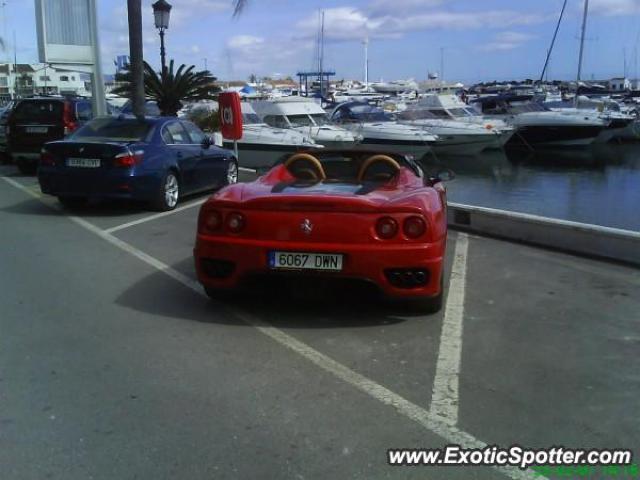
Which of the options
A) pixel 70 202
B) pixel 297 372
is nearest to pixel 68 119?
pixel 70 202

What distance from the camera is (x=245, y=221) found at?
16.1 feet

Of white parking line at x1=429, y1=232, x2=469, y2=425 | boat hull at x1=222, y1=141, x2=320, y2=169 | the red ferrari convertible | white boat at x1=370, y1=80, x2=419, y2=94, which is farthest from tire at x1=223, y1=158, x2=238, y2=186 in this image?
white boat at x1=370, y1=80, x2=419, y2=94

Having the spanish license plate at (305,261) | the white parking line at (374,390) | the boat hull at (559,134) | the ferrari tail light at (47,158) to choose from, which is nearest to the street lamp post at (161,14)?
the ferrari tail light at (47,158)

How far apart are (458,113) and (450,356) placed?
91.0 feet

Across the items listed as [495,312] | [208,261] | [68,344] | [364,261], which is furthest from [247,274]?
[495,312]

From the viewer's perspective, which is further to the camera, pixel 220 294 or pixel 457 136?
pixel 457 136

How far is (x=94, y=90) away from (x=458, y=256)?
1266 centimetres

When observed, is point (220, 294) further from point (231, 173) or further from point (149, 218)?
point (231, 173)

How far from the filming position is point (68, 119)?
14.9 m

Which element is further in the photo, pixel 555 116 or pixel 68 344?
pixel 555 116

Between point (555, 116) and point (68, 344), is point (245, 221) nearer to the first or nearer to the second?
point (68, 344)

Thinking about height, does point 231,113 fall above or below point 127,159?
above

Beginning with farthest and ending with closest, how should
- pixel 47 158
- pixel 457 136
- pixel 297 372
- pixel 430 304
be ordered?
1. pixel 457 136
2. pixel 47 158
3. pixel 430 304
4. pixel 297 372

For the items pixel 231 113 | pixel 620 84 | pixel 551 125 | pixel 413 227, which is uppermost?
pixel 620 84
